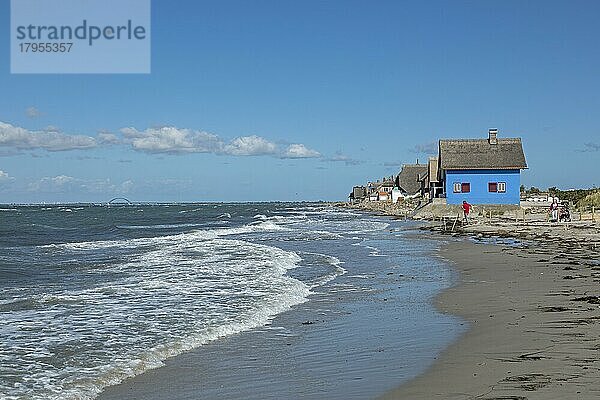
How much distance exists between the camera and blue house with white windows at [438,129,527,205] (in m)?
53.4

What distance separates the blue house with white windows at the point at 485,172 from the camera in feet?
175

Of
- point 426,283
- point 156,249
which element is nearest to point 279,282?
point 426,283

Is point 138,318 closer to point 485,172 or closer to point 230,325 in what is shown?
point 230,325

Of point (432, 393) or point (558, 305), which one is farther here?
point (558, 305)

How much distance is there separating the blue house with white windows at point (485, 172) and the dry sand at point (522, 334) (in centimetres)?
3322

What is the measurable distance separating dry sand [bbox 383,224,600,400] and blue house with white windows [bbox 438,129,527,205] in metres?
33.2

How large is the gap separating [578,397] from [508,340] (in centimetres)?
313

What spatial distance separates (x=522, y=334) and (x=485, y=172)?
1794 inches

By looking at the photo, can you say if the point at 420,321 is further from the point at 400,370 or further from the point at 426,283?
the point at 426,283

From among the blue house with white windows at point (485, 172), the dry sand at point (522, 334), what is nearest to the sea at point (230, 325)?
the dry sand at point (522, 334)

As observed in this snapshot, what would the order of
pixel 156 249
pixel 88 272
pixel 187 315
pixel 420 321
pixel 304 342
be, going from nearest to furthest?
1. pixel 304 342
2. pixel 420 321
3. pixel 187 315
4. pixel 88 272
5. pixel 156 249

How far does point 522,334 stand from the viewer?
988 cm

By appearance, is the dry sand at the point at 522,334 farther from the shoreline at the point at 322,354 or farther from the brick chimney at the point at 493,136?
the brick chimney at the point at 493,136

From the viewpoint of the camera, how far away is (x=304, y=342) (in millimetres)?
10359
